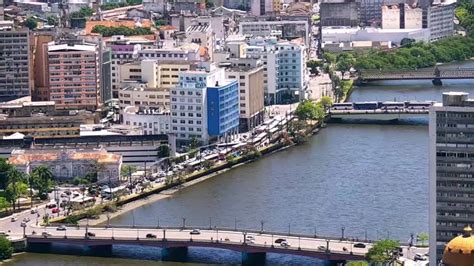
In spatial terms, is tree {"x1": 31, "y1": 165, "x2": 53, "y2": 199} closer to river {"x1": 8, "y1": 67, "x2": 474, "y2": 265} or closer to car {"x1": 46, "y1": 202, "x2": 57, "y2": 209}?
car {"x1": 46, "y1": 202, "x2": 57, "y2": 209}

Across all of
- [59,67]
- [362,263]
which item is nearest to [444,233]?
[362,263]

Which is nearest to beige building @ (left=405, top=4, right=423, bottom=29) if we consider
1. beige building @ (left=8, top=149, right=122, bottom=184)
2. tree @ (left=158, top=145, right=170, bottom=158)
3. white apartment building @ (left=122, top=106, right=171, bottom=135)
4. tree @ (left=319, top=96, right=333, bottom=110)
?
tree @ (left=319, top=96, right=333, bottom=110)

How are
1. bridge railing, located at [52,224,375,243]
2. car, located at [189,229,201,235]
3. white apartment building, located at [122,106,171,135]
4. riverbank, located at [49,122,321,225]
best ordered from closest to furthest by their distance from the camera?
1. bridge railing, located at [52,224,375,243]
2. car, located at [189,229,201,235]
3. riverbank, located at [49,122,321,225]
4. white apartment building, located at [122,106,171,135]

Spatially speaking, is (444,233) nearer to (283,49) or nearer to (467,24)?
(283,49)

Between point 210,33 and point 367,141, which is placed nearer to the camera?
point 367,141

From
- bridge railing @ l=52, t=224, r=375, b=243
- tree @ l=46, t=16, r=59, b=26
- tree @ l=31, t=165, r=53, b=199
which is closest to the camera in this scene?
bridge railing @ l=52, t=224, r=375, b=243

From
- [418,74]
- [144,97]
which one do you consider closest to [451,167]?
[144,97]

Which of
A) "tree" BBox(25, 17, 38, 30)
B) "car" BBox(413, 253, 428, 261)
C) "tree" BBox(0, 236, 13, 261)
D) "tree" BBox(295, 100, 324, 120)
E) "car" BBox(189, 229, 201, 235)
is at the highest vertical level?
"tree" BBox(25, 17, 38, 30)

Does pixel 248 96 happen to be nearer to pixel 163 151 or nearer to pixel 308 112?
pixel 308 112
